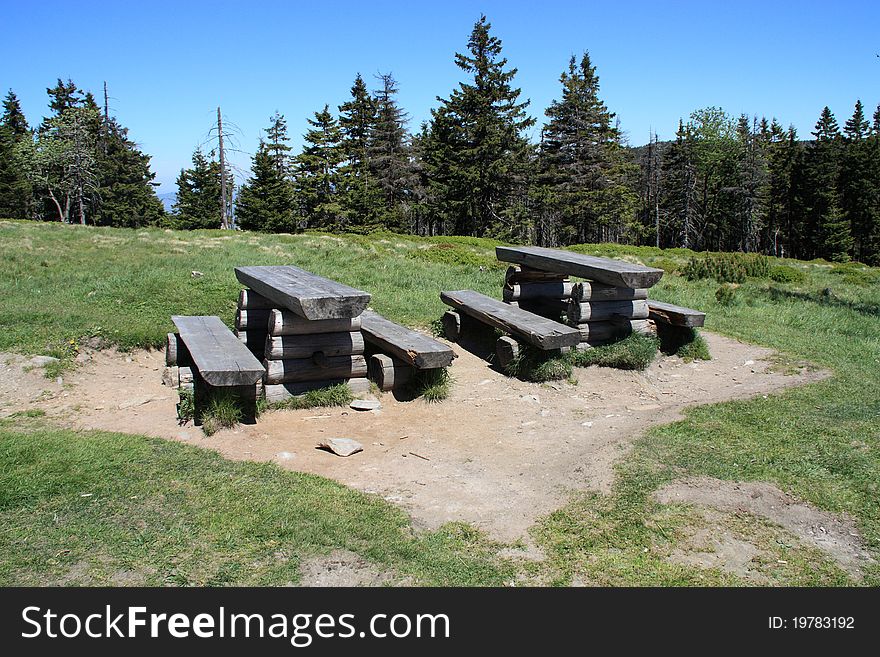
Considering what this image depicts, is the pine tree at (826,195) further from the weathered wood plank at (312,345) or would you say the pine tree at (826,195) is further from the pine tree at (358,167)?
the weathered wood plank at (312,345)

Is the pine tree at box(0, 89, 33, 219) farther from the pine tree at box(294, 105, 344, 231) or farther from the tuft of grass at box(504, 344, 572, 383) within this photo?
the tuft of grass at box(504, 344, 572, 383)

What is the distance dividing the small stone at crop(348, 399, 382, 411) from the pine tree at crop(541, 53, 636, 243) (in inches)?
1692

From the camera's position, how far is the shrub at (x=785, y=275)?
59.9ft

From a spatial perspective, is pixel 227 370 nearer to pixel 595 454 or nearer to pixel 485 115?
pixel 595 454

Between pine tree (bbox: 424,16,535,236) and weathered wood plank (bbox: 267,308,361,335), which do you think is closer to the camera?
weathered wood plank (bbox: 267,308,361,335)

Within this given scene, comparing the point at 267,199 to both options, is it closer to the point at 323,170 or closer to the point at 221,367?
the point at 323,170

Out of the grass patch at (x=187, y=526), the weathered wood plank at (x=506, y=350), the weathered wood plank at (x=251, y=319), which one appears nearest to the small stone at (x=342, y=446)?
the grass patch at (x=187, y=526)

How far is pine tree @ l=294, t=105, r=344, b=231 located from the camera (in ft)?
155

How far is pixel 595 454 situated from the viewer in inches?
227

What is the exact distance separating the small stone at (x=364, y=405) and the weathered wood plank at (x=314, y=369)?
1.27 ft

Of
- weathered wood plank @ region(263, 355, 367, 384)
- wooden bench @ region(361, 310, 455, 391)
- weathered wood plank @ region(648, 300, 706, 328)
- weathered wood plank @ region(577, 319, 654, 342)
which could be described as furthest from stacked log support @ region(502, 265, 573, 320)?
weathered wood plank @ region(263, 355, 367, 384)

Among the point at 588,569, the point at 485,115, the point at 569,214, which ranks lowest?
the point at 588,569
